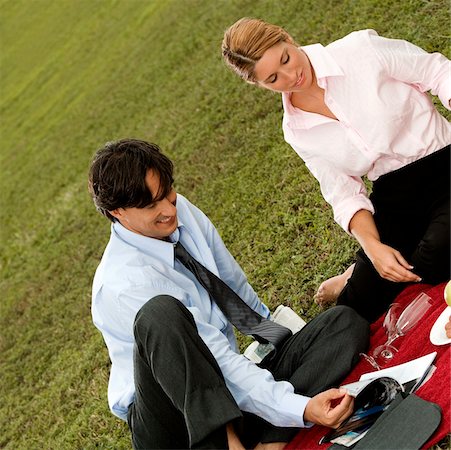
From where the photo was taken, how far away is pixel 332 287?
4184 millimetres

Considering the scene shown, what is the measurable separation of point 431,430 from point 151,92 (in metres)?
8.37

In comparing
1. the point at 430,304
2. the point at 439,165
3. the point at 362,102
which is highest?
the point at 362,102

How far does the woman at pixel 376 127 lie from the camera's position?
3340mm

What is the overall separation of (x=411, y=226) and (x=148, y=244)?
4.08 feet

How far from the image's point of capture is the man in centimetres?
283

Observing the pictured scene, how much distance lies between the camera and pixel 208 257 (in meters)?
3.59

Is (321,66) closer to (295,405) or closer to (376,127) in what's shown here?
(376,127)

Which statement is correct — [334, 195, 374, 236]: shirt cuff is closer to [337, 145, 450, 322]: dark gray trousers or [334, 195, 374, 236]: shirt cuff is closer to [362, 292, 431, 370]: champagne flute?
[337, 145, 450, 322]: dark gray trousers

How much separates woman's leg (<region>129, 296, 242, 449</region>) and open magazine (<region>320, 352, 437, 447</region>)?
1.42ft

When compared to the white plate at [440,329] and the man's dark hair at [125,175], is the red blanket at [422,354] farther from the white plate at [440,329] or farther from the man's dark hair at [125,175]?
the man's dark hair at [125,175]

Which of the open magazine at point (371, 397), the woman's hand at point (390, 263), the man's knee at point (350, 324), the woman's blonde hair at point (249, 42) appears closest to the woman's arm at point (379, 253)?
the woman's hand at point (390, 263)

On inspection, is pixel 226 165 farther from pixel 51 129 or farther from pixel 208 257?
pixel 51 129

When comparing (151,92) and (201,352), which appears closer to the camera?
(201,352)

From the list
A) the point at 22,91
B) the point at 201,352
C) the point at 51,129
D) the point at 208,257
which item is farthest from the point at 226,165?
the point at 22,91
